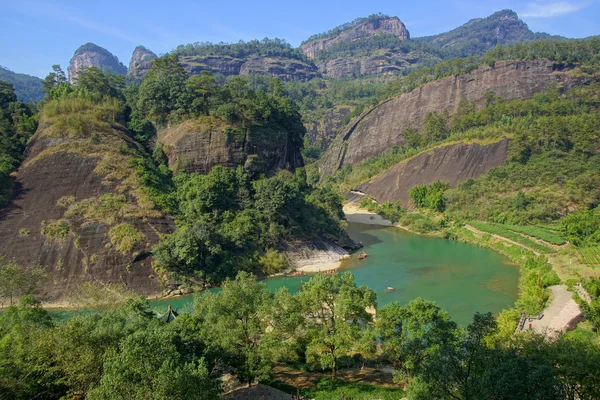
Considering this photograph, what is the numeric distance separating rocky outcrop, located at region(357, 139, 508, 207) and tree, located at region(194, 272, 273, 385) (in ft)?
172

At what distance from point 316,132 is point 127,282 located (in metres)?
91.5

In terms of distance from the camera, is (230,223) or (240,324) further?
(230,223)

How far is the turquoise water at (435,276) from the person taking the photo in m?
28.2

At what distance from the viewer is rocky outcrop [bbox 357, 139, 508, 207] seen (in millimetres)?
60188

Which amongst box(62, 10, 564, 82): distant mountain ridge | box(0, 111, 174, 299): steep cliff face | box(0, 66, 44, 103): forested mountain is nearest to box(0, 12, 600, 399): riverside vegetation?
box(0, 111, 174, 299): steep cliff face

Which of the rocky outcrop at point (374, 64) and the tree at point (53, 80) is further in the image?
the rocky outcrop at point (374, 64)

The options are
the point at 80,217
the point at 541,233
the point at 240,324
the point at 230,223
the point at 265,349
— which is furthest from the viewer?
the point at 541,233

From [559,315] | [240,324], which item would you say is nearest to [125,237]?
[240,324]

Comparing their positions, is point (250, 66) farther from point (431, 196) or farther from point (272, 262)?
point (272, 262)

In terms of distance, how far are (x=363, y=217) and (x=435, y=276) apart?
1213 inches

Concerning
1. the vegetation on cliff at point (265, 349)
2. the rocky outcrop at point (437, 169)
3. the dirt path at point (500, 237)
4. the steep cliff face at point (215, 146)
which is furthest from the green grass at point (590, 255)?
the steep cliff face at point (215, 146)

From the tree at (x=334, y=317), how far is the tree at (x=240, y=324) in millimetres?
1810

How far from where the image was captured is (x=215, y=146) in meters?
44.4

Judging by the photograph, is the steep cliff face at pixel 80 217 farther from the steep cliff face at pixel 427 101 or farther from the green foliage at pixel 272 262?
the steep cliff face at pixel 427 101
